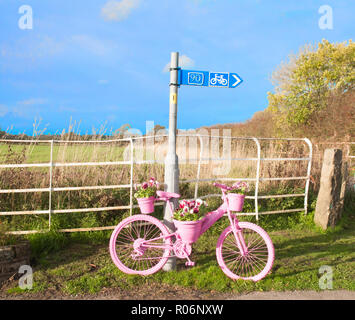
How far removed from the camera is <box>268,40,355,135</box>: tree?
23.9m

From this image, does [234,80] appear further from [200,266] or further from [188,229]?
[200,266]

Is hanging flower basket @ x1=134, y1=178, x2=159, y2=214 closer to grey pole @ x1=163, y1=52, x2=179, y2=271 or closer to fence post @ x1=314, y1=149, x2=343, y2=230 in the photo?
grey pole @ x1=163, y1=52, x2=179, y2=271

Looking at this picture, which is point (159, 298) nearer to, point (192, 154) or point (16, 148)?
point (16, 148)

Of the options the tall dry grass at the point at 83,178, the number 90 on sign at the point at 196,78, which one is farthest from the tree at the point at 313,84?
the number 90 on sign at the point at 196,78

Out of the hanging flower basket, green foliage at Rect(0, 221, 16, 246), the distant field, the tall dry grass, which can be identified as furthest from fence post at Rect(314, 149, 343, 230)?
green foliage at Rect(0, 221, 16, 246)

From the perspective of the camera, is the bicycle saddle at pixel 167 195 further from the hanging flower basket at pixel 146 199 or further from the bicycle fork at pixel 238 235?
the bicycle fork at pixel 238 235

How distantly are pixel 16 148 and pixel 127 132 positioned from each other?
92.4 inches

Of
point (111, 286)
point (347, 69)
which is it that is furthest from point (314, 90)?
point (111, 286)

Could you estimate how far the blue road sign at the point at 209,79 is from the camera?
4.77 m

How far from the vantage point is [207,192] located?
815 cm

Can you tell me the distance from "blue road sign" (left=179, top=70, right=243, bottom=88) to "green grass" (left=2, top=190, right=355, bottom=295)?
2542mm

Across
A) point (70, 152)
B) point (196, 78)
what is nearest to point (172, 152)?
point (196, 78)

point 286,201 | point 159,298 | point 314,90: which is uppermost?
point 314,90

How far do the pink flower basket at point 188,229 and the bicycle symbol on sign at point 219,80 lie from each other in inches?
75.5
